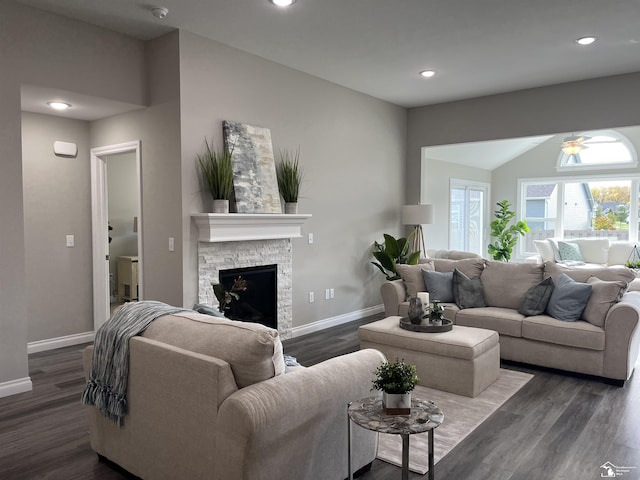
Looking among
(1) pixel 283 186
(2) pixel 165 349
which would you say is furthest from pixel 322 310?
(2) pixel 165 349

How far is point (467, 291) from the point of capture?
4926mm

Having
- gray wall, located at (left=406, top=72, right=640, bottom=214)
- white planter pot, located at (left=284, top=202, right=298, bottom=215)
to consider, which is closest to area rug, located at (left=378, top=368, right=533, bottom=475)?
white planter pot, located at (left=284, top=202, right=298, bottom=215)

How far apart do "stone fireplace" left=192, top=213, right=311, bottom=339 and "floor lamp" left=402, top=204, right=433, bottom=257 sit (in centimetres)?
214

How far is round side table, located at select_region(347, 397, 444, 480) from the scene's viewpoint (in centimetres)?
196

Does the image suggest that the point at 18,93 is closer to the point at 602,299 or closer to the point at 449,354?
the point at 449,354

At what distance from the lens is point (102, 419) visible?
2.60 metres

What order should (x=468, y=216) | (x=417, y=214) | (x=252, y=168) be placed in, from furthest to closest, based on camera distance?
(x=468, y=216) < (x=417, y=214) < (x=252, y=168)

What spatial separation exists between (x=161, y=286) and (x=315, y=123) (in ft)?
8.44

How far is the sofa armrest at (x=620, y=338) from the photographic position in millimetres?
3879

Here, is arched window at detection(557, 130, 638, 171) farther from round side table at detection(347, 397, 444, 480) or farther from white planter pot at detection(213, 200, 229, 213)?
round side table at detection(347, 397, 444, 480)

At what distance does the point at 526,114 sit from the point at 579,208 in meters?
4.97

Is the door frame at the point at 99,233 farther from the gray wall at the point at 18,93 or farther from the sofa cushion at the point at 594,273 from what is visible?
the sofa cushion at the point at 594,273

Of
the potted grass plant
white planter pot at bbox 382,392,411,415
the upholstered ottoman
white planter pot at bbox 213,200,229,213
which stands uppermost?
the potted grass plant

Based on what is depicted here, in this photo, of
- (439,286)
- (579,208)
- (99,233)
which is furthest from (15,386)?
(579,208)
